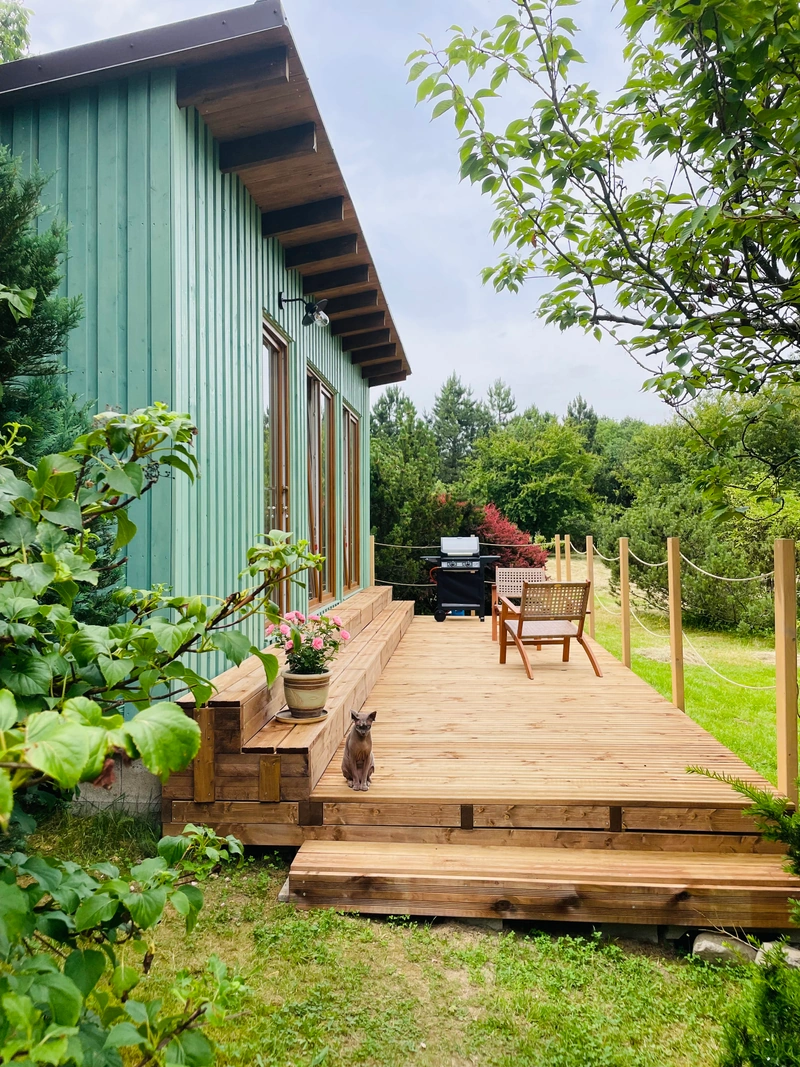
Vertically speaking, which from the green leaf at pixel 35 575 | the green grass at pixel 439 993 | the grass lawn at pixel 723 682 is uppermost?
the green leaf at pixel 35 575

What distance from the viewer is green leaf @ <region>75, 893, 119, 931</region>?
0.94 m

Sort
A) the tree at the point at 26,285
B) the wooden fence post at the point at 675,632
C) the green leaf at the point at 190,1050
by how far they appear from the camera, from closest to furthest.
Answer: the green leaf at the point at 190,1050 < the tree at the point at 26,285 < the wooden fence post at the point at 675,632

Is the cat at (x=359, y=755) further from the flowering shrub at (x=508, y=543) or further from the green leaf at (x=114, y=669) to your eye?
the flowering shrub at (x=508, y=543)

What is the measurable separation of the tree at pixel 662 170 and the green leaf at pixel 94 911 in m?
1.66

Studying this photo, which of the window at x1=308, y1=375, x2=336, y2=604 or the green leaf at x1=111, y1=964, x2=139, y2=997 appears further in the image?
the window at x1=308, y1=375, x2=336, y2=604

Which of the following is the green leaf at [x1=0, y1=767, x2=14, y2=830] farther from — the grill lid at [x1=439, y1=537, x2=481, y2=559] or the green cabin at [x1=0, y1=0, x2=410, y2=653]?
the grill lid at [x1=439, y1=537, x2=481, y2=559]

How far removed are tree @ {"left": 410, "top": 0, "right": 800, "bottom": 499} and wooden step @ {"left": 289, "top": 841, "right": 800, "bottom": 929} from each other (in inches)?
63.6

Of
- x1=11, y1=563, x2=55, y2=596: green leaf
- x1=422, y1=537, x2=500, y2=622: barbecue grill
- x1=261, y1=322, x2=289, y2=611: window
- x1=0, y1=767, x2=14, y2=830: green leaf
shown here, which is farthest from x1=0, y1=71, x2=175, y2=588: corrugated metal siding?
x1=422, y1=537, x2=500, y2=622: barbecue grill

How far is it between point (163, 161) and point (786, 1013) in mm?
3825

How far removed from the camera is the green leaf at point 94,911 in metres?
0.94

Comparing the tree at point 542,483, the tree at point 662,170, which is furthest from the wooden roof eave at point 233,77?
the tree at point 542,483

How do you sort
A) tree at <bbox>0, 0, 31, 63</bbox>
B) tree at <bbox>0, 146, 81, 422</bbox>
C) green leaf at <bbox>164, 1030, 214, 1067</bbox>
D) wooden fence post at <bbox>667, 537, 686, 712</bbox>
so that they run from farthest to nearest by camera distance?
tree at <bbox>0, 0, 31, 63</bbox>, wooden fence post at <bbox>667, 537, 686, 712</bbox>, tree at <bbox>0, 146, 81, 422</bbox>, green leaf at <bbox>164, 1030, 214, 1067</bbox>

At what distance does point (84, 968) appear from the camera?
0.93 m

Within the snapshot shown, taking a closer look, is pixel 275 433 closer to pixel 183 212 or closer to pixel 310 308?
pixel 310 308
